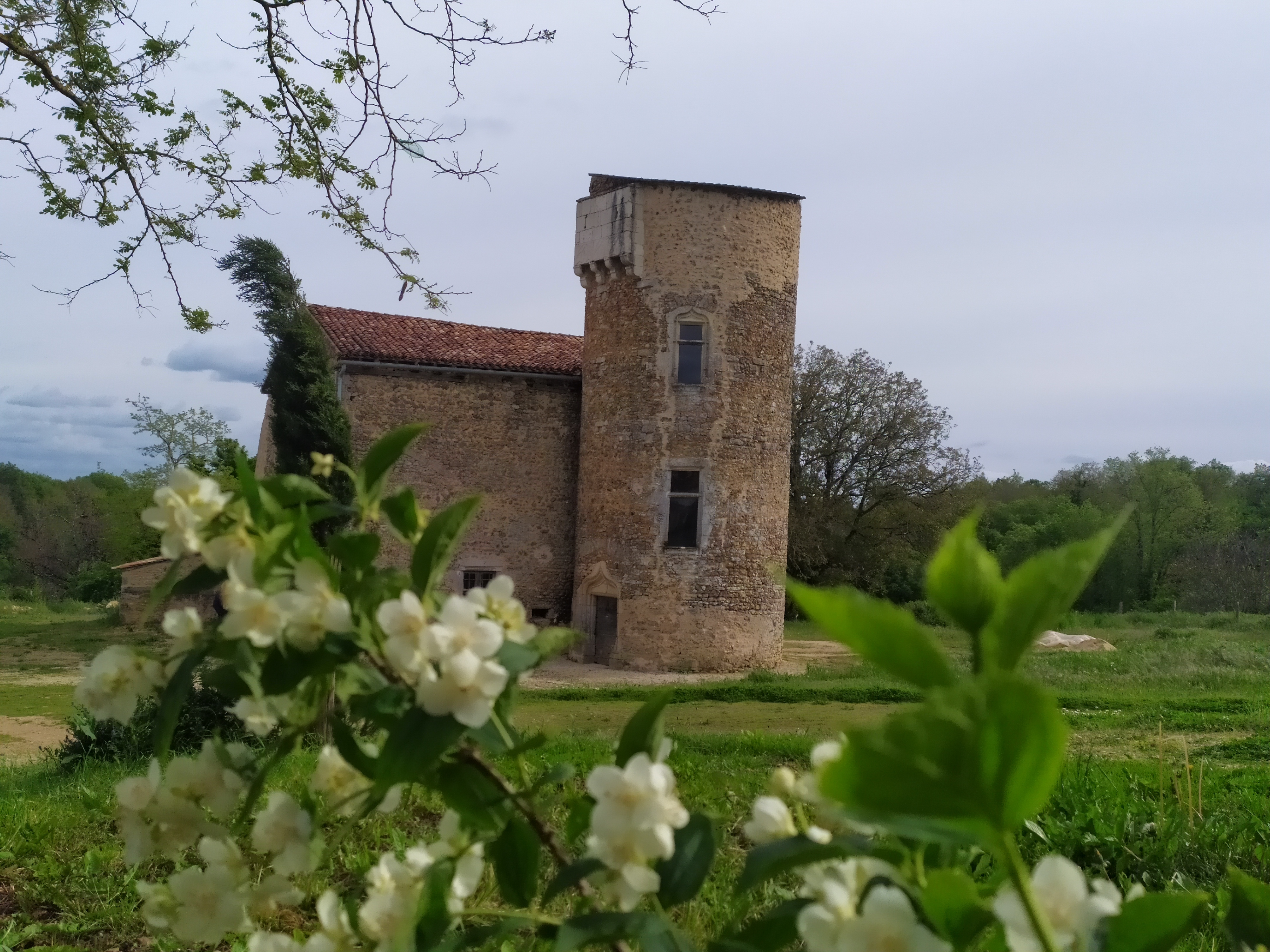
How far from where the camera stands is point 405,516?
3.35 feet

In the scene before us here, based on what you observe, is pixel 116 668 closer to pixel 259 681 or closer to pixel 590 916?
pixel 259 681

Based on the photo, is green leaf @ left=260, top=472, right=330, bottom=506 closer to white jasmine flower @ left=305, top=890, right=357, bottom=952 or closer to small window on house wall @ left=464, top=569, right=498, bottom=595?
white jasmine flower @ left=305, top=890, right=357, bottom=952

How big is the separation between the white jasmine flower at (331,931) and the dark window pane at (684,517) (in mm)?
17050

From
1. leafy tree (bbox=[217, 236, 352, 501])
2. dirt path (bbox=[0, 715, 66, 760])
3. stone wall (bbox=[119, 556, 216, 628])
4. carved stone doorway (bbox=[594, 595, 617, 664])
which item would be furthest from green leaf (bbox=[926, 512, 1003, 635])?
stone wall (bbox=[119, 556, 216, 628])

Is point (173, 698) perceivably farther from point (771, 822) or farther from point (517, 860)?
point (771, 822)

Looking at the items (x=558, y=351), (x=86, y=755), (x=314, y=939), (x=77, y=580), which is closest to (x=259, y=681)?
(x=314, y=939)

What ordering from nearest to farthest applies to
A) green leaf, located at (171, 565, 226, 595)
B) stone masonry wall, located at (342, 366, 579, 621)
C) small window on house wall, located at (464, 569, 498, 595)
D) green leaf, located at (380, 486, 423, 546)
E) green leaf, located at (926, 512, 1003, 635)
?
green leaf, located at (926, 512, 1003, 635) < green leaf, located at (171, 565, 226, 595) < green leaf, located at (380, 486, 423, 546) < stone masonry wall, located at (342, 366, 579, 621) < small window on house wall, located at (464, 569, 498, 595)

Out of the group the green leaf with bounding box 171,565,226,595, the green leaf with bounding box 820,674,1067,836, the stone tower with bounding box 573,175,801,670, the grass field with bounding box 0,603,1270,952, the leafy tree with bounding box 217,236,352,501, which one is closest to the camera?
the green leaf with bounding box 820,674,1067,836

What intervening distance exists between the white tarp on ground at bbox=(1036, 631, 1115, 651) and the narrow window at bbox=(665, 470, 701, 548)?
9.03m

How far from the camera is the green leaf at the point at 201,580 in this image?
92 cm

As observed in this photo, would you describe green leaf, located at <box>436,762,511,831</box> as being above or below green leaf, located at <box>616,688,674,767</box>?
below

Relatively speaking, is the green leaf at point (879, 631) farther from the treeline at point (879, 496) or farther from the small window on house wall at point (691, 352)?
the treeline at point (879, 496)

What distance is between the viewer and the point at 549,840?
1.01 metres

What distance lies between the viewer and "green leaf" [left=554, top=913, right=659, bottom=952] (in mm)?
827
